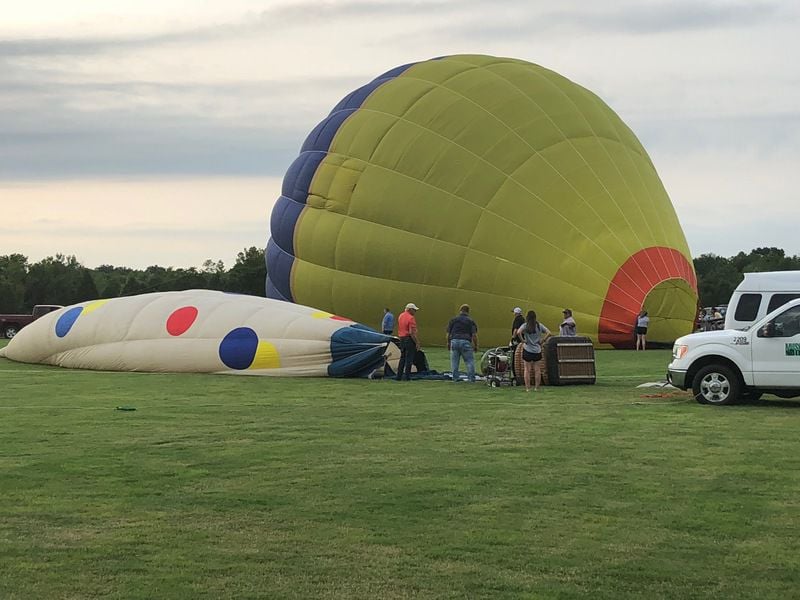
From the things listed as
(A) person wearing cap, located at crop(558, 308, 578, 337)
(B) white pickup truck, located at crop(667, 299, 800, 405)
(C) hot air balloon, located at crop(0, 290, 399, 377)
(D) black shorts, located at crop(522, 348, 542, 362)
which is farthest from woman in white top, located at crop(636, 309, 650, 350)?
(B) white pickup truck, located at crop(667, 299, 800, 405)

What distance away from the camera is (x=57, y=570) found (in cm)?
572

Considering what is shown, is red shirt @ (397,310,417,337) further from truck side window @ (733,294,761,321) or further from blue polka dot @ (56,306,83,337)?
blue polka dot @ (56,306,83,337)

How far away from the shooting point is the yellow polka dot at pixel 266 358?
19672mm

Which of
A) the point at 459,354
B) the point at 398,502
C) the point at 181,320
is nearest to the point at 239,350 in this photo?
the point at 181,320

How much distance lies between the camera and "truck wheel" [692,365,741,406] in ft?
47.6

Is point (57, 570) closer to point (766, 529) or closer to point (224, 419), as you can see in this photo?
point (766, 529)

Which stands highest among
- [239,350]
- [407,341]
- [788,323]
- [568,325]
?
[568,325]

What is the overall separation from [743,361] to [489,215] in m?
11.0

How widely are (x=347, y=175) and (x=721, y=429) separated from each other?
15750 mm

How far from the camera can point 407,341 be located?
18875 millimetres

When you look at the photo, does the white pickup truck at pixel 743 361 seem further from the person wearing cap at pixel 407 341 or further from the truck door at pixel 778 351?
the person wearing cap at pixel 407 341

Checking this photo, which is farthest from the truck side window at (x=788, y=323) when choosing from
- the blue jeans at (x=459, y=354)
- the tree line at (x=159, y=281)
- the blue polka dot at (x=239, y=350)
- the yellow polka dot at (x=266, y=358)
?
the tree line at (x=159, y=281)

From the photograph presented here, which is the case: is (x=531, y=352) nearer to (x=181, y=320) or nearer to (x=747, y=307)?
(x=747, y=307)

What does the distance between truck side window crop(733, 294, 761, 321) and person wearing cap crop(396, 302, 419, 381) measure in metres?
5.41
